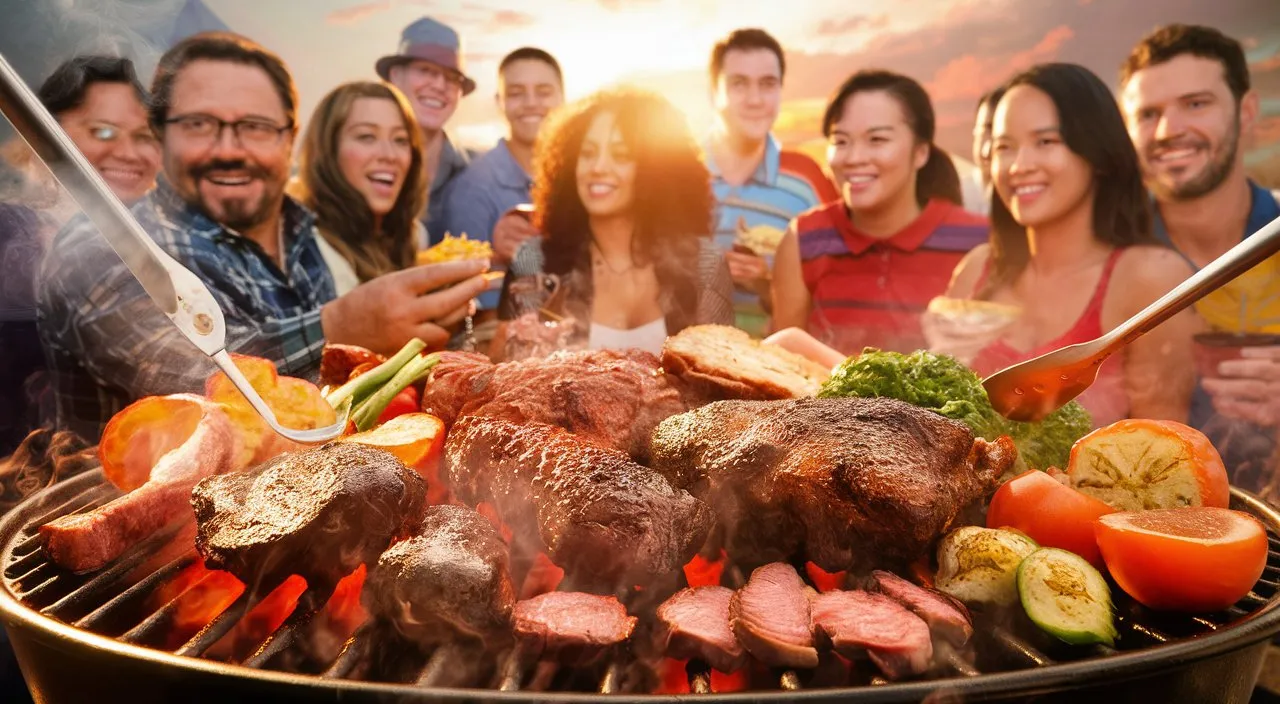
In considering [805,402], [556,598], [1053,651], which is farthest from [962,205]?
[556,598]

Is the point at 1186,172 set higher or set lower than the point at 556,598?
higher

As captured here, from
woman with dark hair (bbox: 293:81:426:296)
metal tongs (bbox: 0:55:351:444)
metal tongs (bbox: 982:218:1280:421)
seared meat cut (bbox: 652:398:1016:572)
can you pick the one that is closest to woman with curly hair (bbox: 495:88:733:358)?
woman with dark hair (bbox: 293:81:426:296)

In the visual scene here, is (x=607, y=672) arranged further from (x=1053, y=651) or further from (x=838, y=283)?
(x=838, y=283)

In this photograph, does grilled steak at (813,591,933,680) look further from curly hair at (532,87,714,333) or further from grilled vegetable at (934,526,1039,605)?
curly hair at (532,87,714,333)

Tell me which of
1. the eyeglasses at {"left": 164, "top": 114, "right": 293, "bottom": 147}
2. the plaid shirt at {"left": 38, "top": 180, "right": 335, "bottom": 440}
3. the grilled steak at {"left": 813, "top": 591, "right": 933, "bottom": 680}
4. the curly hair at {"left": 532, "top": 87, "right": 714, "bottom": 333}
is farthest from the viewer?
the curly hair at {"left": 532, "top": 87, "right": 714, "bottom": 333}

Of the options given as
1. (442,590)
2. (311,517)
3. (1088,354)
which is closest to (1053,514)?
(1088,354)

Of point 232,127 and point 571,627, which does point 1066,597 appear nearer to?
point 571,627

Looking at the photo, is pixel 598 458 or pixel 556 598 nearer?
pixel 556 598
